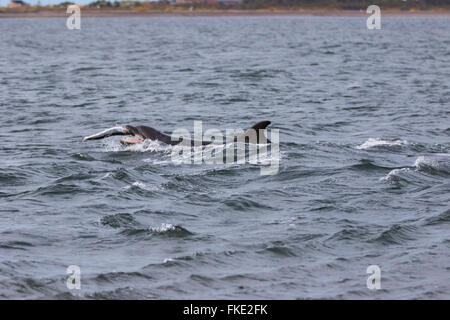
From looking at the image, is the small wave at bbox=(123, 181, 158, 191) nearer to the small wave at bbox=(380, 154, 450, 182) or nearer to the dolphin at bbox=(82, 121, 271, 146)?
the dolphin at bbox=(82, 121, 271, 146)

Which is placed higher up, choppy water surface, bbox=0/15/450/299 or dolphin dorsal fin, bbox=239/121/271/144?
dolphin dorsal fin, bbox=239/121/271/144

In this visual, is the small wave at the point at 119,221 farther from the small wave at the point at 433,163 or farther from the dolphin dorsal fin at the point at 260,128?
the small wave at the point at 433,163

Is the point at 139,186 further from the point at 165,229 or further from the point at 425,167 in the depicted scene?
the point at 425,167

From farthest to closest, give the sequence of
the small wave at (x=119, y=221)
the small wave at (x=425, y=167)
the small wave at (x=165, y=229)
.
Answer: the small wave at (x=425, y=167) < the small wave at (x=119, y=221) < the small wave at (x=165, y=229)

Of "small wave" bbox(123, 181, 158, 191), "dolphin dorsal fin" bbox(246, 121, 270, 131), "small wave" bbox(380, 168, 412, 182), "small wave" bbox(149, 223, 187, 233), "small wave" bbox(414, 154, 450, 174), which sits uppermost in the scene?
"dolphin dorsal fin" bbox(246, 121, 270, 131)

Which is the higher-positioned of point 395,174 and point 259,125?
point 259,125

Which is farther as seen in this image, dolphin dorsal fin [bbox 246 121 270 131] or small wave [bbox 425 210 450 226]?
dolphin dorsal fin [bbox 246 121 270 131]

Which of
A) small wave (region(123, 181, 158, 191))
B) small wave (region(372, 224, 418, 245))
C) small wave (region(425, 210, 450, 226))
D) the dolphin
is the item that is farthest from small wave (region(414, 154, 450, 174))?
small wave (region(123, 181, 158, 191))

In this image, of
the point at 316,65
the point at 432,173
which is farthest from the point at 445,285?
the point at 316,65

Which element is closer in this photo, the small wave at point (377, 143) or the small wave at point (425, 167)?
the small wave at point (425, 167)

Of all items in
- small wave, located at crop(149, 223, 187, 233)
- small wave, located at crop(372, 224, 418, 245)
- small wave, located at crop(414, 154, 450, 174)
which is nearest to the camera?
small wave, located at crop(372, 224, 418, 245)

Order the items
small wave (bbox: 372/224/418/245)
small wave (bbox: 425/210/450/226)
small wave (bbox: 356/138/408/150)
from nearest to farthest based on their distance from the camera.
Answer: small wave (bbox: 372/224/418/245), small wave (bbox: 425/210/450/226), small wave (bbox: 356/138/408/150)

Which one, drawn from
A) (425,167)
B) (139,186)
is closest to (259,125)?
(425,167)

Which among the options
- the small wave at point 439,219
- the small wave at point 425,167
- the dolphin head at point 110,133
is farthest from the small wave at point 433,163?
the dolphin head at point 110,133
